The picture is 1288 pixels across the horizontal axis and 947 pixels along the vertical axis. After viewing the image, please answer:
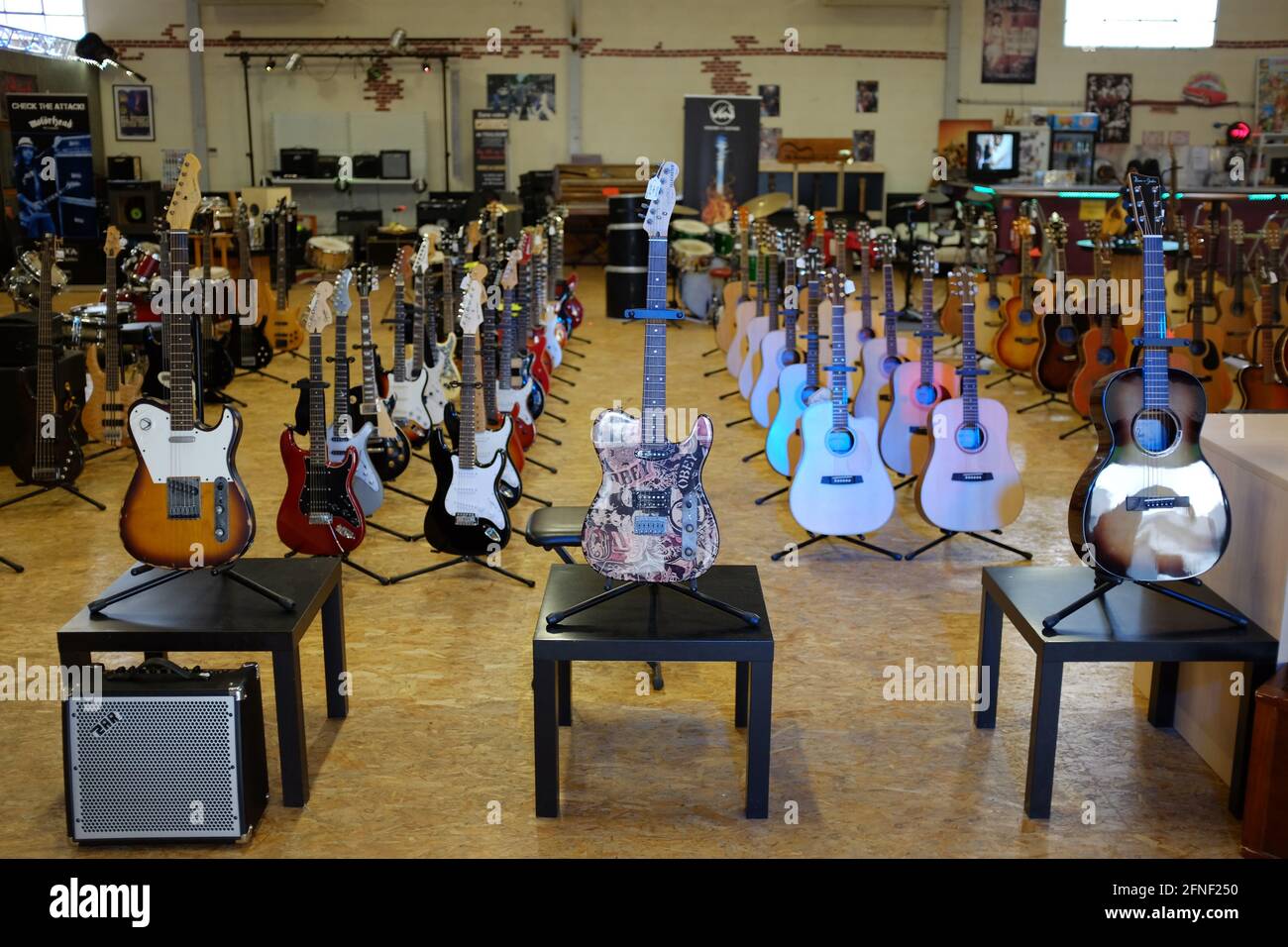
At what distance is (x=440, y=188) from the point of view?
16.2 m

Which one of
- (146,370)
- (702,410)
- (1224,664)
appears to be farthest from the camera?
(702,410)

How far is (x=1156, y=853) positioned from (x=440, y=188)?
14.4 metres

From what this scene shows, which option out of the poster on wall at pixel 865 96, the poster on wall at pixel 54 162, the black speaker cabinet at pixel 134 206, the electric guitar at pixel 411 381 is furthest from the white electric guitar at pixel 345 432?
the poster on wall at pixel 865 96

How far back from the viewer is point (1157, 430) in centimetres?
325

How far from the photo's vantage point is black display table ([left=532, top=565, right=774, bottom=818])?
9.84 ft

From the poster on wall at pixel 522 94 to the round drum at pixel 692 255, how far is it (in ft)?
18.4

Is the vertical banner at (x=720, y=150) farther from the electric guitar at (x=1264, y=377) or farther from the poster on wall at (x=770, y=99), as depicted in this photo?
the electric guitar at (x=1264, y=377)

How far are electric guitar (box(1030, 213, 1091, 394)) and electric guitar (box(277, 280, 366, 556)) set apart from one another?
446 cm

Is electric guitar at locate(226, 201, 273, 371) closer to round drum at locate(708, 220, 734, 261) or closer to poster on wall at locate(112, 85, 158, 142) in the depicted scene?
round drum at locate(708, 220, 734, 261)

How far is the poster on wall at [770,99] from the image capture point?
1605cm

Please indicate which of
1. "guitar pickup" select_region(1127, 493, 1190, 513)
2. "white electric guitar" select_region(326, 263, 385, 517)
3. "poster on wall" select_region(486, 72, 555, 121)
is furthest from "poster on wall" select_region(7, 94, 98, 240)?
"guitar pickup" select_region(1127, 493, 1190, 513)

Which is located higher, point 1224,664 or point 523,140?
point 523,140

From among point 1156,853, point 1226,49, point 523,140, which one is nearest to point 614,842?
point 1156,853
